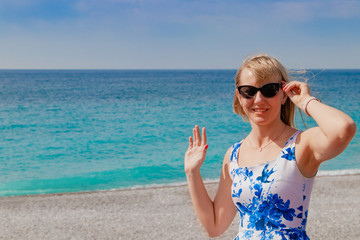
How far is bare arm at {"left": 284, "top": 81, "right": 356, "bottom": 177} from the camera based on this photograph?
1.97 metres

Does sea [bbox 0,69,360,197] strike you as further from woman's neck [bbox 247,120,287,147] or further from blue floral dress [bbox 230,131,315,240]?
blue floral dress [bbox 230,131,315,240]

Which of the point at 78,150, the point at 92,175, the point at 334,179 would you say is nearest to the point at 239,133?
the point at 78,150

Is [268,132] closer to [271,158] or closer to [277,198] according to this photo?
[271,158]

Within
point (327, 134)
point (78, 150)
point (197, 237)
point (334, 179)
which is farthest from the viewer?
point (78, 150)

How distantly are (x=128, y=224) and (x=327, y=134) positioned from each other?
4.56 m

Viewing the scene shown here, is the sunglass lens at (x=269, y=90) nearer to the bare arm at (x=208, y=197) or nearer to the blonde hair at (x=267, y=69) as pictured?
the blonde hair at (x=267, y=69)

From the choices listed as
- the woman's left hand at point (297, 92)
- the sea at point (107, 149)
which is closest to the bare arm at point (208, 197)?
the woman's left hand at point (297, 92)

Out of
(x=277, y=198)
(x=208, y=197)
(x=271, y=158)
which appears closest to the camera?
(x=277, y=198)

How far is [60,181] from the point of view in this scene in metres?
13.7

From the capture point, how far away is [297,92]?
2.35m

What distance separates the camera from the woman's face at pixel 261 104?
2.36 meters

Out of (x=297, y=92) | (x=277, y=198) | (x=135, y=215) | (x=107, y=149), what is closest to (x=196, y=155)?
(x=277, y=198)

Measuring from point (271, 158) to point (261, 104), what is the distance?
0.31 m

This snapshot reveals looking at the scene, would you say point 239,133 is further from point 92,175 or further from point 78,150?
point 92,175
